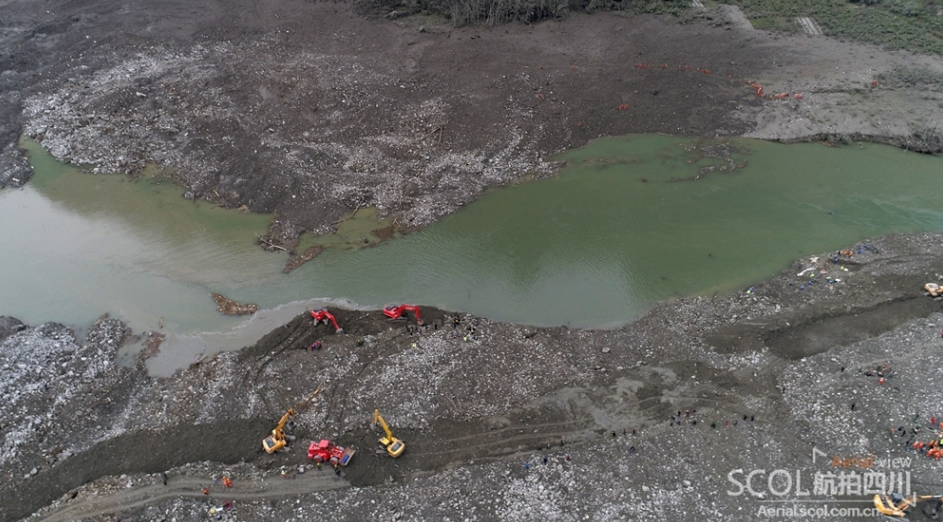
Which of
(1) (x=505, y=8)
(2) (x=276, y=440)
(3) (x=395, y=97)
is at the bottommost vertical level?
(2) (x=276, y=440)

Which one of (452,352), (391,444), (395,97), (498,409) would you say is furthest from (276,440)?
(395,97)

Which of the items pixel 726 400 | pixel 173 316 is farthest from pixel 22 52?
pixel 726 400

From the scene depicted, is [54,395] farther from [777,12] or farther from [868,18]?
[868,18]

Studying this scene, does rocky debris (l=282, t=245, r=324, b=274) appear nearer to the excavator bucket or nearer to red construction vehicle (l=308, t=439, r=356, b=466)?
red construction vehicle (l=308, t=439, r=356, b=466)

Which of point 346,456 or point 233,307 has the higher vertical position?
point 233,307

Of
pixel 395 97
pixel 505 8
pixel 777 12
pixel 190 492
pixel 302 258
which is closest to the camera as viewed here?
pixel 190 492

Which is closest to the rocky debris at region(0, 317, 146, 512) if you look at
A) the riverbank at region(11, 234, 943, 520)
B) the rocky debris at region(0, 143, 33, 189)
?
the riverbank at region(11, 234, 943, 520)

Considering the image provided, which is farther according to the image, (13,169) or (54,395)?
(13,169)
